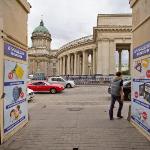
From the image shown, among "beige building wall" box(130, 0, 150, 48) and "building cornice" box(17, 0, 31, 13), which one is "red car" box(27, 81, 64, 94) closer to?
"building cornice" box(17, 0, 31, 13)

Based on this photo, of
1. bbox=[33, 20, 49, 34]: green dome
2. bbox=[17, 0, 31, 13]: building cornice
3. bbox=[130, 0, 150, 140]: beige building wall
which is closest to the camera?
bbox=[130, 0, 150, 140]: beige building wall

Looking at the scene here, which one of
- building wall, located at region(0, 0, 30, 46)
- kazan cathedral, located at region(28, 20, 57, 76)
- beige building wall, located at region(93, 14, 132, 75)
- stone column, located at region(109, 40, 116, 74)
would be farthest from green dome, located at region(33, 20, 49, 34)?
building wall, located at region(0, 0, 30, 46)

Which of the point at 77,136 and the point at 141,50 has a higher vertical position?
the point at 141,50

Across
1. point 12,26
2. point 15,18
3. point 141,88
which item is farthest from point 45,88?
point 141,88

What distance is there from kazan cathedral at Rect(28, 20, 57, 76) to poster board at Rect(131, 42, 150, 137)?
399 feet

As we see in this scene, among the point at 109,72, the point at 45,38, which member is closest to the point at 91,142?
the point at 109,72

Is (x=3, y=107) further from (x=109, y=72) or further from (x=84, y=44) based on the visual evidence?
(x=84, y=44)

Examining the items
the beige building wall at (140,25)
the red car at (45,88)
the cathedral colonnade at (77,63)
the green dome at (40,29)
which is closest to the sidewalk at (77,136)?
the beige building wall at (140,25)

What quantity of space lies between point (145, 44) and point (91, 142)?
3.31 meters

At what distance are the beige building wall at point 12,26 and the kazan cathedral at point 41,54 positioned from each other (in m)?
121

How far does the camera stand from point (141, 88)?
9.48 metres

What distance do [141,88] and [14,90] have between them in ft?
12.7

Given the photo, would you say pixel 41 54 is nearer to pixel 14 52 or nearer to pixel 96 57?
pixel 96 57

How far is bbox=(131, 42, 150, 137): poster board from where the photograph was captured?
8.71 meters
